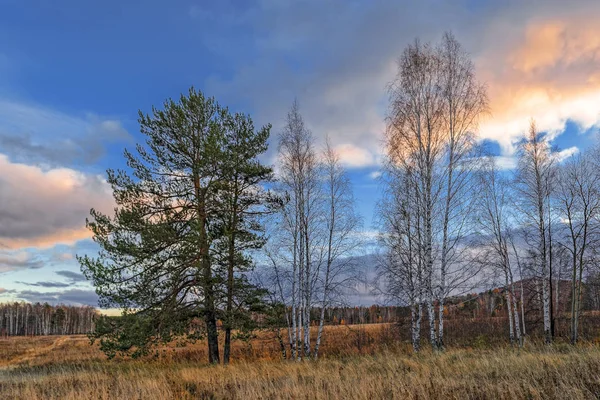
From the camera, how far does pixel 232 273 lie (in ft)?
49.0

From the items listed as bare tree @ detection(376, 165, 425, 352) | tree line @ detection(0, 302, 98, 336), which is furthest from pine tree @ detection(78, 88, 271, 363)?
tree line @ detection(0, 302, 98, 336)

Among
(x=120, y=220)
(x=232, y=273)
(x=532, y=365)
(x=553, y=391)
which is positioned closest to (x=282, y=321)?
(x=232, y=273)

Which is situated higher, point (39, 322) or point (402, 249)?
point (402, 249)

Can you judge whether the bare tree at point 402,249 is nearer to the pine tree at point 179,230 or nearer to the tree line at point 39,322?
the pine tree at point 179,230

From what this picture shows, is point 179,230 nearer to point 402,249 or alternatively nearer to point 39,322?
point 402,249

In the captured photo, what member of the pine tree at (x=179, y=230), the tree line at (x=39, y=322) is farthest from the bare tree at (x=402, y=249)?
the tree line at (x=39, y=322)

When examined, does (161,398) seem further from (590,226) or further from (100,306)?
(590,226)

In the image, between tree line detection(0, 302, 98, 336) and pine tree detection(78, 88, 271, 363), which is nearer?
pine tree detection(78, 88, 271, 363)

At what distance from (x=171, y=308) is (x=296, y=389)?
8212mm

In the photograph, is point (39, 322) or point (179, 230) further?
point (39, 322)

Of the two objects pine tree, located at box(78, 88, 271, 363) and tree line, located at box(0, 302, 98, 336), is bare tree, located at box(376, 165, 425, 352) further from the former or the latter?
tree line, located at box(0, 302, 98, 336)

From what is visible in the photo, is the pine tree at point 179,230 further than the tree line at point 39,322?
No

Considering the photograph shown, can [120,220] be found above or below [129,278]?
above

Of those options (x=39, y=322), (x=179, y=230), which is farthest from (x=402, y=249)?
(x=39, y=322)
